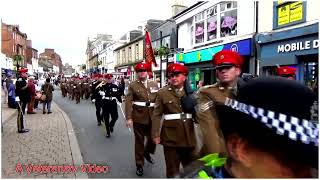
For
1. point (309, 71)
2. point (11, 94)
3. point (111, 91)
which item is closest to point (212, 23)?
point (309, 71)

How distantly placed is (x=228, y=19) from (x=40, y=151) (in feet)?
50.0

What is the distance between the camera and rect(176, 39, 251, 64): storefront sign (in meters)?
19.1

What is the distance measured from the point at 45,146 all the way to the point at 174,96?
14.1 ft

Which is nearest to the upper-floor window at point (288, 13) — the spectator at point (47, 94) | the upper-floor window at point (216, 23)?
the upper-floor window at point (216, 23)

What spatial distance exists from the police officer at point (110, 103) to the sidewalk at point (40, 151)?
0.96 m

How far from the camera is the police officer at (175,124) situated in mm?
4891

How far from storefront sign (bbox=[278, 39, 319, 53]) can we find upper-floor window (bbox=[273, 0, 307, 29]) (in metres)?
0.82

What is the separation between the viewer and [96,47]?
83.4 metres

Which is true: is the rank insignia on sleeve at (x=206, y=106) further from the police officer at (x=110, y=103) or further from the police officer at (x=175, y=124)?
the police officer at (x=110, y=103)

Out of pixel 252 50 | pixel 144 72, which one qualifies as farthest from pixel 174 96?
pixel 252 50

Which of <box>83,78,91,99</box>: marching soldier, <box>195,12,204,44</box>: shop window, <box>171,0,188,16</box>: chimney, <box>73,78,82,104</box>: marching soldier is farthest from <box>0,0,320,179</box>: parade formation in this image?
<box>171,0,188,16</box>: chimney

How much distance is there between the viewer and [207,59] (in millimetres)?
24078

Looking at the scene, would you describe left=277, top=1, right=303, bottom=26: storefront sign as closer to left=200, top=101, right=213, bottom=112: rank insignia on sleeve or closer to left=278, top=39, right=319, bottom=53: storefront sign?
left=278, top=39, right=319, bottom=53: storefront sign

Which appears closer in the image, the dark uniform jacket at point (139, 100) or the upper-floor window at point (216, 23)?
the dark uniform jacket at point (139, 100)
